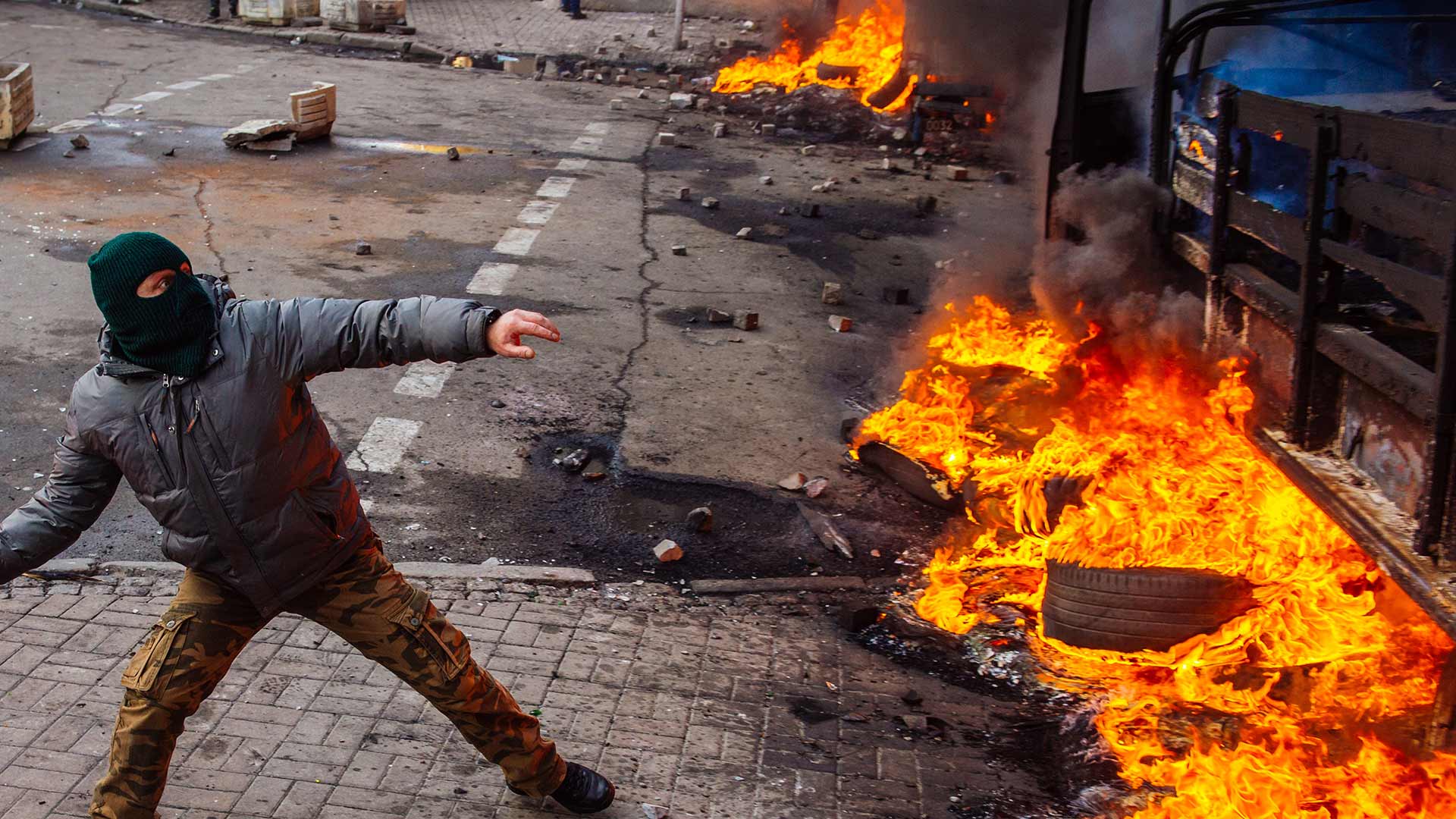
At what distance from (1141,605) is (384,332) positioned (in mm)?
3062

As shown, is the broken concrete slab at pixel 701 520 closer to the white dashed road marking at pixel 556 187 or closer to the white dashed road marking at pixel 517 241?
the white dashed road marking at pixel 517 241

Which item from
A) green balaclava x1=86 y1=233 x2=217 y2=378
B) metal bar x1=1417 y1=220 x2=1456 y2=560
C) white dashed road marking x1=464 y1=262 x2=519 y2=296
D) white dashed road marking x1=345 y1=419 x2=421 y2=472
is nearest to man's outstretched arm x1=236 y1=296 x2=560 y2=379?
green balaclava x1=86 y1=233 x2=217 y2=378

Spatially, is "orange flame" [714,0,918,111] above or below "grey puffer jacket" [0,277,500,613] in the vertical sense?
above

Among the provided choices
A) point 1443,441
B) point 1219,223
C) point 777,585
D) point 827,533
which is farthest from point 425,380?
point 1443,441

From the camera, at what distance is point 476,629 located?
16.5 feet

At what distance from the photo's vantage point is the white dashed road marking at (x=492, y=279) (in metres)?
9.29

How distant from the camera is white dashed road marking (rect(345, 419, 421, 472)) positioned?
6500 mm

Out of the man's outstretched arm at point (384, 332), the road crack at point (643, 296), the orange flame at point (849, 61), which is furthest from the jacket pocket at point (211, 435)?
the orange flame at point (849, 61)

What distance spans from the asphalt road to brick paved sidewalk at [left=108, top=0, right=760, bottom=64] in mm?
4001

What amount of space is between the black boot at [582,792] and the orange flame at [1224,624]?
172cm

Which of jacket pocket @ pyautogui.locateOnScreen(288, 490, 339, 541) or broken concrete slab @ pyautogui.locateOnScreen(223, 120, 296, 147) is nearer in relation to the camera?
jacket pocket @ pyautogui.locateOnScreen(288, 490, 339, 541)

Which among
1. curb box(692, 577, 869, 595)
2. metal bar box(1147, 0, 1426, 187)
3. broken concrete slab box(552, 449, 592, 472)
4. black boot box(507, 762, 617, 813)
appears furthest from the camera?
broken concrete slab box(552, 449, 592, 472)

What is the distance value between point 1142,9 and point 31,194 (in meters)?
9.22

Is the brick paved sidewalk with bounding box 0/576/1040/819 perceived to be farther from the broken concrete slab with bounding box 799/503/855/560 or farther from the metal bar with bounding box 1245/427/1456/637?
the metal bar with bounding box 1245/427/1456/637
